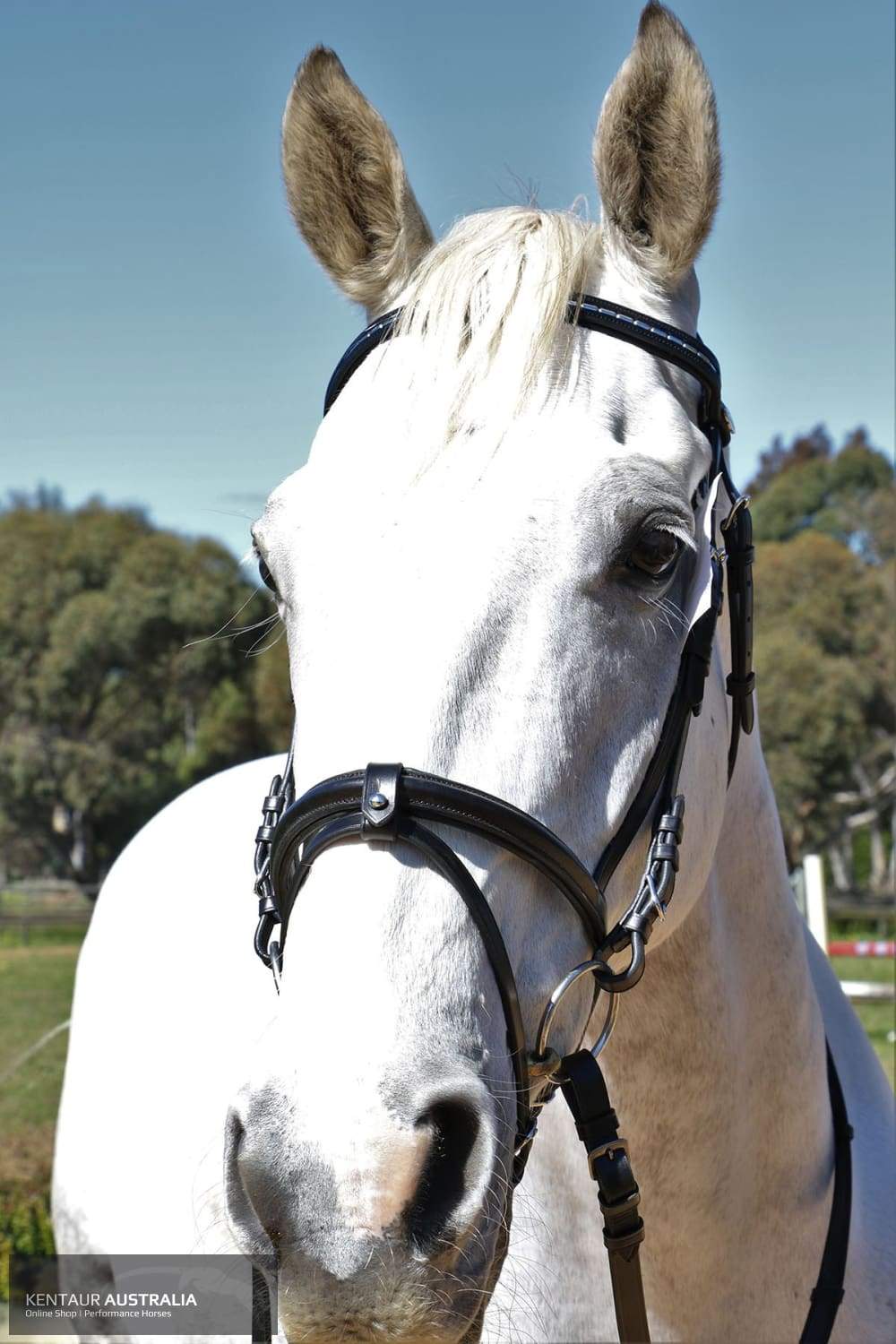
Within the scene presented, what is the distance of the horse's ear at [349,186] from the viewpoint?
2334mm

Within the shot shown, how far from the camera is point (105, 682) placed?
33.9 meters

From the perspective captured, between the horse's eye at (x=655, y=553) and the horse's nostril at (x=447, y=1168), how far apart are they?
851 mm

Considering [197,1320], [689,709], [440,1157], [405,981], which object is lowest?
[197,1320]

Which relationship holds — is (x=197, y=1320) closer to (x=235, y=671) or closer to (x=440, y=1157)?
(x=440, y=1157)

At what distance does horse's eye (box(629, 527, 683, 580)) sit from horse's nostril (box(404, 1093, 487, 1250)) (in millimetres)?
851

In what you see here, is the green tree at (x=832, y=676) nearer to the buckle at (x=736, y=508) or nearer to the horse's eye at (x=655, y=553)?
the buckle at (x=736, y=508)

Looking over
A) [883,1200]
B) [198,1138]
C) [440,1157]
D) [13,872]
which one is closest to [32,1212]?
[198,1138]

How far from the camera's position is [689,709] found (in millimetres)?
1868

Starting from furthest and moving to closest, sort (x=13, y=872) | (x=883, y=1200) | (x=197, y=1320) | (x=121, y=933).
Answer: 1. (x=13, y=872)
2. (x=121, y=933)
3. (x=197, y=1320)
4. (x=883, y=1200)

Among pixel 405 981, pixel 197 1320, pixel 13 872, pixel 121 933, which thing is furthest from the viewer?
pixel 13 872

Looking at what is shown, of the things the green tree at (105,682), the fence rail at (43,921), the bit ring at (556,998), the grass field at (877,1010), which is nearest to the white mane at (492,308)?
the bit ring at (556,998)

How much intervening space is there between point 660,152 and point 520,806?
1296 mm

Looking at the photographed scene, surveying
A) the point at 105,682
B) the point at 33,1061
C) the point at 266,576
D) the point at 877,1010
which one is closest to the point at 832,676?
the point at 877,1010

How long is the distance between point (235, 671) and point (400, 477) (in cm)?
3203
